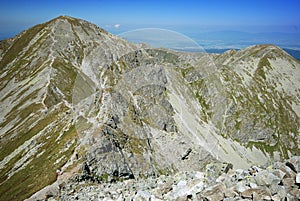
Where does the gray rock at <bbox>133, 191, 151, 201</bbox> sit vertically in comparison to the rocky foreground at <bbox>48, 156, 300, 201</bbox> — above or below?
below

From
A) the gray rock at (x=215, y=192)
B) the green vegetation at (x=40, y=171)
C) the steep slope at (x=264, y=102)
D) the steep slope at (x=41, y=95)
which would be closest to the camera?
the gray rock at (x=215, y=192)

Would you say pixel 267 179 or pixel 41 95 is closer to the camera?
pixel 267 179

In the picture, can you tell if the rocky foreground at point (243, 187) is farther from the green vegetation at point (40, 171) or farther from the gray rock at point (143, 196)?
the green vegetation at point (40, 171)

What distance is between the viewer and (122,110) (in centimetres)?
6019

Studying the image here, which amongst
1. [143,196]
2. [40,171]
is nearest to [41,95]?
[40,171]

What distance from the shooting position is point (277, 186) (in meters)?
12.5

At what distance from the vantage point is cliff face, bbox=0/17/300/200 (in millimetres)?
46438

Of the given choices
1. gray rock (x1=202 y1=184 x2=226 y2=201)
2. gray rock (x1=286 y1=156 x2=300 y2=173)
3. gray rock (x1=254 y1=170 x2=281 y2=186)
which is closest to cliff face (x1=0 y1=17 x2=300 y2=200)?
gray rock (x1=202 y1=184 x2=226 y2=201)

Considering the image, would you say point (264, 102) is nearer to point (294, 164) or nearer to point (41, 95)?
point (41, 95)

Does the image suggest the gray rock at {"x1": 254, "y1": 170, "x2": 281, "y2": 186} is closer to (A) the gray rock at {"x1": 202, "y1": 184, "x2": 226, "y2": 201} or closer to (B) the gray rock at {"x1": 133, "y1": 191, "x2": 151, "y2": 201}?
(A) the gray rock at {"x1": 202, "y1": 184, "x2": 226, "y2": 201}

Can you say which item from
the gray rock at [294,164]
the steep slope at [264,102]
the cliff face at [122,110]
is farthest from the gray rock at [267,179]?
the steep slope at [264,102]

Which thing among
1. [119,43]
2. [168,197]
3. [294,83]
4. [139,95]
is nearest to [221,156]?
[139,95]

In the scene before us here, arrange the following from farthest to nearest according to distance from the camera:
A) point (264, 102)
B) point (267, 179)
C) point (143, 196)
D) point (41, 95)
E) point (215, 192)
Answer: point (264, 102), point (41, 95), point (143, 196), point (215, 192), point (267, 179)

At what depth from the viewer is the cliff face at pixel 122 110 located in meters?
46.4
